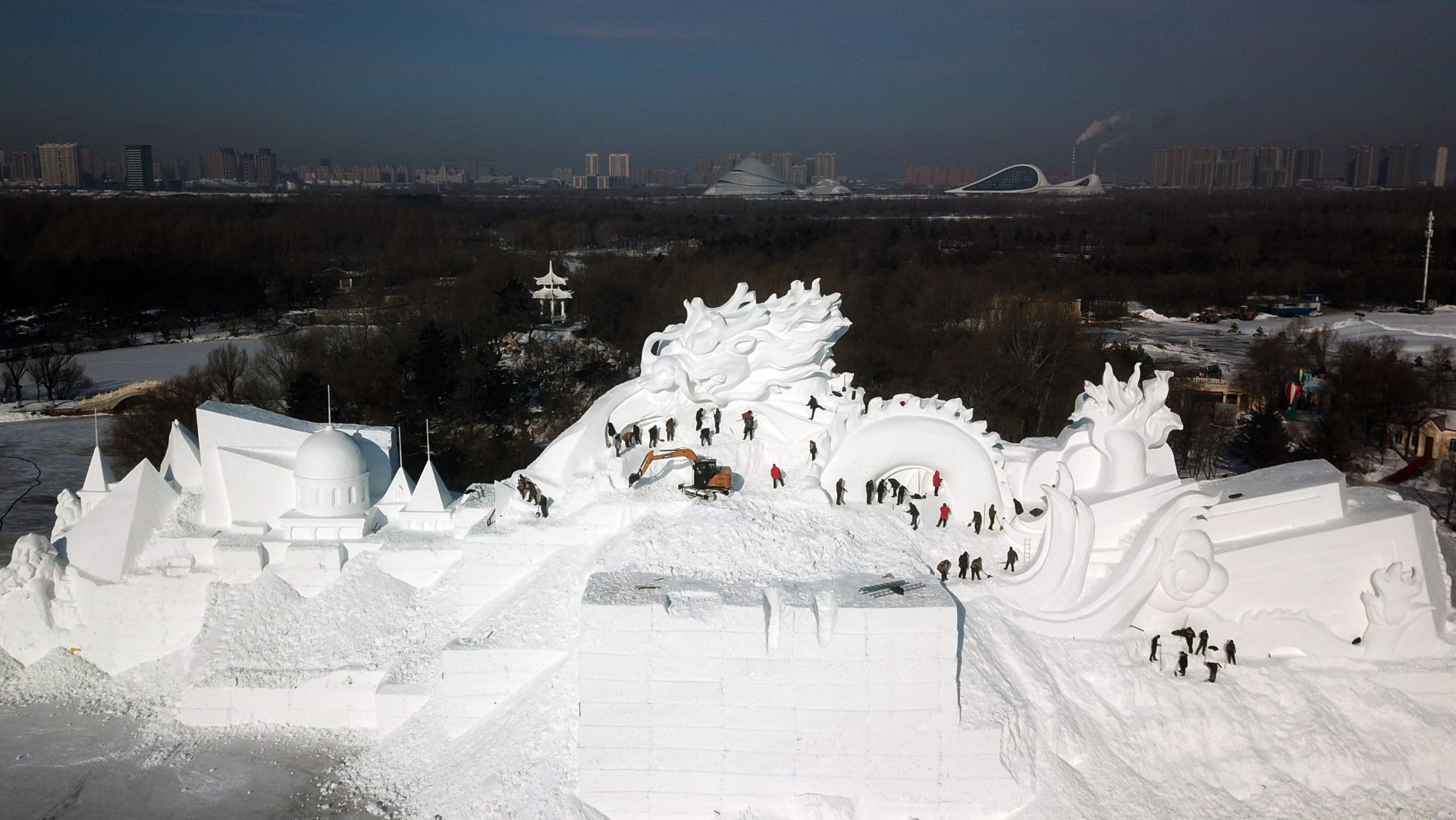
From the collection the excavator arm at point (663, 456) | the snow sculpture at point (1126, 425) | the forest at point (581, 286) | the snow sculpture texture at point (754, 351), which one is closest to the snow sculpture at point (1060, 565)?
the snow sculpture at point (1126, 425)

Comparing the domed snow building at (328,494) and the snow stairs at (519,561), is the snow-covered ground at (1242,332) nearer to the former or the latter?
the snow stairs at (519,561)

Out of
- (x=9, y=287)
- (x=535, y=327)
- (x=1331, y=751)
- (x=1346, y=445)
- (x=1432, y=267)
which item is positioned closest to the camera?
(x=1331, y=751)

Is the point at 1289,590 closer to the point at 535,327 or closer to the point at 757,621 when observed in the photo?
the point at 757,621


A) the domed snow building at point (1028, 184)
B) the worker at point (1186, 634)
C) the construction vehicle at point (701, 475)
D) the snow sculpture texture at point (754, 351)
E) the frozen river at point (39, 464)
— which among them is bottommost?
the frozen river at point (39, 464)

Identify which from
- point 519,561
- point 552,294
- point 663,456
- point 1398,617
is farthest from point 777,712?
point 552,294

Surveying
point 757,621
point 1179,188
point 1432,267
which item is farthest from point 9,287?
point 1179,188

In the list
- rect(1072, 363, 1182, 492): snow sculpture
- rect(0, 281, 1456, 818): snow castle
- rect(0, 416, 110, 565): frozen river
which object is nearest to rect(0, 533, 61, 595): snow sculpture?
rect(0, 281, 1456, 818): snow castle
